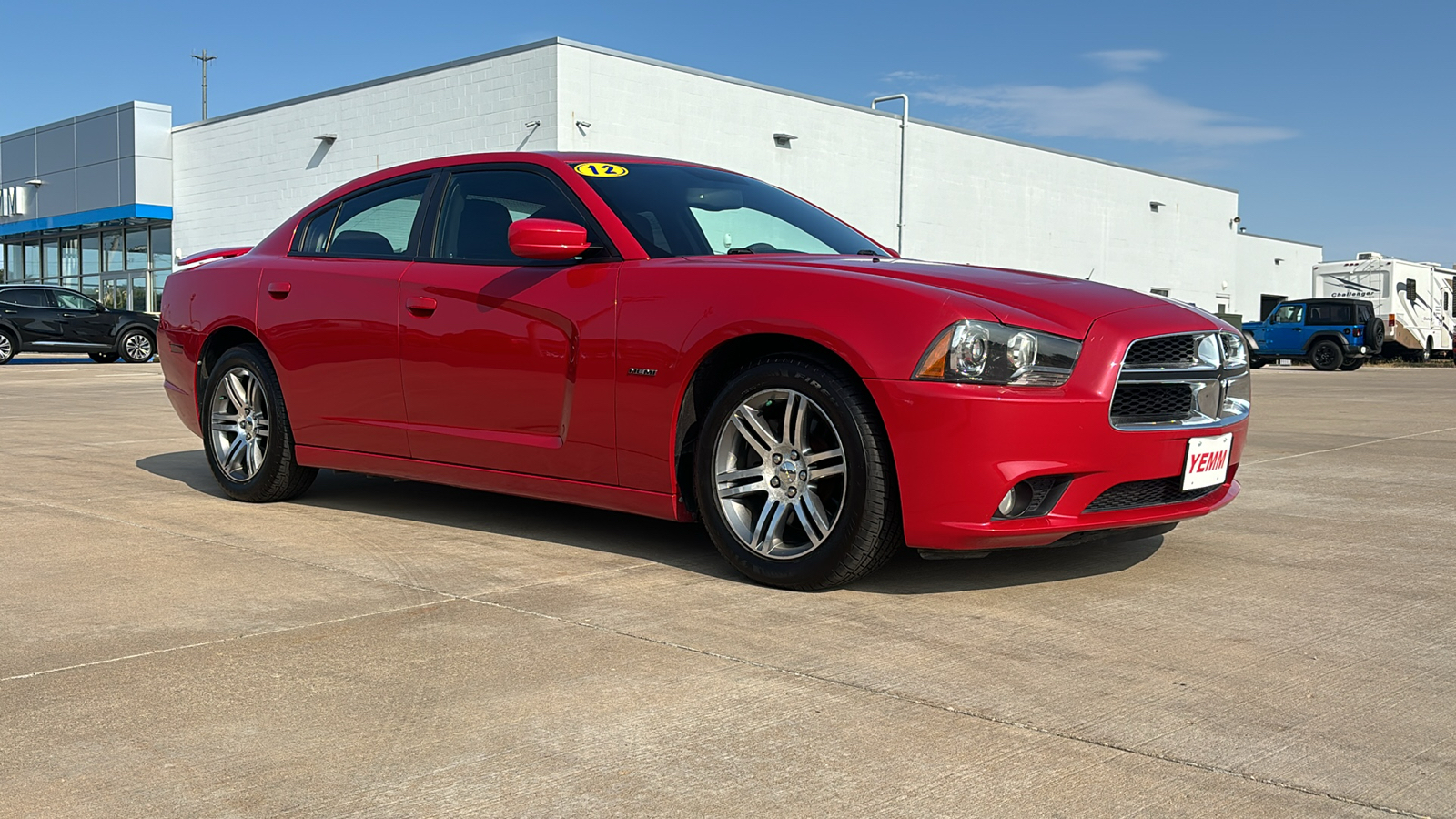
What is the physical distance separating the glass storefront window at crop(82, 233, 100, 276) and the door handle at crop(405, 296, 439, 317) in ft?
128

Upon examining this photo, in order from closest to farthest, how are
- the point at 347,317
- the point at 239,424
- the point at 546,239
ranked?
the point at 546,239
the point at 347,317
the point at 239,424

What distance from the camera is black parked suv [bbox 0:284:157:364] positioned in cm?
2452

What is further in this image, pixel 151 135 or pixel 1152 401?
pixel 151 135

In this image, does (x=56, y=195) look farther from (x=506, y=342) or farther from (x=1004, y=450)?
(x=1004, y=450)

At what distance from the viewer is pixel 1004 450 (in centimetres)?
385

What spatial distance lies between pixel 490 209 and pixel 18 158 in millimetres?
42039

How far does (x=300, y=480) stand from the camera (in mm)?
6043

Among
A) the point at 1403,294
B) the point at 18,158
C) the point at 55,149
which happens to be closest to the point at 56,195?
the point at 55,149

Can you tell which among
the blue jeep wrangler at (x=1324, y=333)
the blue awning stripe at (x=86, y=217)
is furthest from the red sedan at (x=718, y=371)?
the blue awning stripe at (x=86, y=217)

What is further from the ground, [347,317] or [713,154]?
[713,154]

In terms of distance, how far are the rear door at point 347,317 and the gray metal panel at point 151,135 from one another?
32.4 metres

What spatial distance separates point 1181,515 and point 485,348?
256cm

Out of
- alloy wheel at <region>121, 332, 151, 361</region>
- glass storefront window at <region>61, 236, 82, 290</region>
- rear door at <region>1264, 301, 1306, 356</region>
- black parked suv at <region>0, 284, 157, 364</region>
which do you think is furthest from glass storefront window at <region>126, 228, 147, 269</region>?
rear door at <region>1264, 301, 1306, 356</region>

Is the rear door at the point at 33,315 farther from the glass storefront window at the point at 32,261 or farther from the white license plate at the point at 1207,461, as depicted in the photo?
the white license plate at the point at 1207,461
